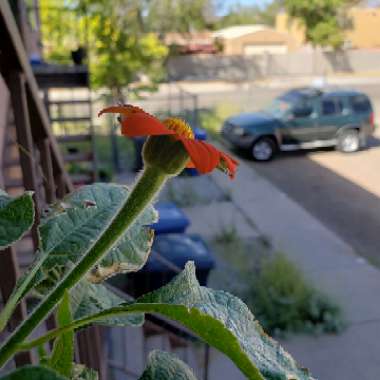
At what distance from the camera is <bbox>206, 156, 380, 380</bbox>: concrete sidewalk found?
465cm

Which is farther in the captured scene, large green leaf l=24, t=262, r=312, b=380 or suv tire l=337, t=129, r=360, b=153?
suv tire l=337, t=129, r=360, b=153

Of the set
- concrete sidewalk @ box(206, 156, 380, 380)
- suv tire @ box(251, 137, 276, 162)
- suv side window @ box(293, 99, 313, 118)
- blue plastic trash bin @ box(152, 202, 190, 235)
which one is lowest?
concrete sidewalk @ box(206, 156, 380, 380)

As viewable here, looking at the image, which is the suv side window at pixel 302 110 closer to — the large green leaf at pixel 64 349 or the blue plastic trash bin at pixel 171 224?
the blue plastic trash bin at pixel 171 224

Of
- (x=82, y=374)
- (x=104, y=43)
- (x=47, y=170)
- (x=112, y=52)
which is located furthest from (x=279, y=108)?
(x=82, y=374)

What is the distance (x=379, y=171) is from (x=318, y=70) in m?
22.1

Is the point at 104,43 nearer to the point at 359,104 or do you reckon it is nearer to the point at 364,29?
the point at 359,104

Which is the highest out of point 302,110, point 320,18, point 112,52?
point 320,18

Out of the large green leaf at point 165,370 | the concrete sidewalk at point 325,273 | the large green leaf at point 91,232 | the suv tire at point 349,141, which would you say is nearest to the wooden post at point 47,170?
the large green leaf at point 91,232

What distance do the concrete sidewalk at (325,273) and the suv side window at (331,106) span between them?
2430 millimetres

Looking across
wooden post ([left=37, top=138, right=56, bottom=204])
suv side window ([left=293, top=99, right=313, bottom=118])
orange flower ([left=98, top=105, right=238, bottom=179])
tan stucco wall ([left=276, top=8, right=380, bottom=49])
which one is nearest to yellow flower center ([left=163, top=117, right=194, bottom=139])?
orange flower ([left=98, top=105, right=238, bottom=179])

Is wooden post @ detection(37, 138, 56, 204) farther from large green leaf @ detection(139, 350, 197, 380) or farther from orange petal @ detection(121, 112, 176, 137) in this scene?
orange petal @ detection(121, 112, 176, 137)

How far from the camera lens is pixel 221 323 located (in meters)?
0.49

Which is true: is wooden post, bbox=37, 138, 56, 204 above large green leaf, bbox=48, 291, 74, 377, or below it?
below

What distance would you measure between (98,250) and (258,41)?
1533 inches
